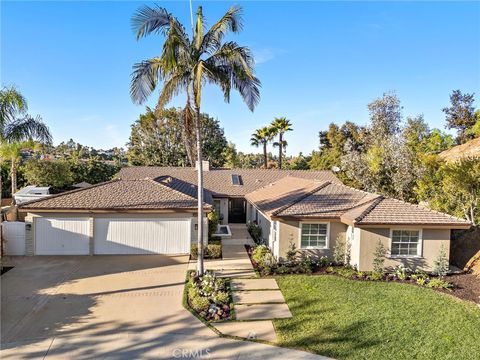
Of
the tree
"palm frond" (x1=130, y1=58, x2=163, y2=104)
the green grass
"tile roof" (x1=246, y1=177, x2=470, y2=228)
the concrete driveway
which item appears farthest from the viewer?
the tree

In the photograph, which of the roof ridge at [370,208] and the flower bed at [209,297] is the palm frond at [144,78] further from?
the roof ridge at [370,208]

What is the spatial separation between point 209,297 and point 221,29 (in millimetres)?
9258

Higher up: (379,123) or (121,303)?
(379,123)

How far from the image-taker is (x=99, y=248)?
15.7 meters

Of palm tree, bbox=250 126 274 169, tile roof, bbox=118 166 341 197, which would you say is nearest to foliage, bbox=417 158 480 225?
tile roof, bbox=118 166 341 197

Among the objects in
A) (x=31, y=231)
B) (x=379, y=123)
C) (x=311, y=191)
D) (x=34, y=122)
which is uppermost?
(x=379, y=123)

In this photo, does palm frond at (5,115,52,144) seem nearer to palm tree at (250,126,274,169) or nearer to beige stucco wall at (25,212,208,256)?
beige stucco wall at (25,212,208,256)

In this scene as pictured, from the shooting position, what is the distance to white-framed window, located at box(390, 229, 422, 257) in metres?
13.5

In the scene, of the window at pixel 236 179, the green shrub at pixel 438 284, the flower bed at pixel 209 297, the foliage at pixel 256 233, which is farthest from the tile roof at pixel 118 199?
the green shrub at pixel 438 284

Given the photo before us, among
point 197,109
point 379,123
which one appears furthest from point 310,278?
point 379,123

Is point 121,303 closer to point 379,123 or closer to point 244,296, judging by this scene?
point 244,296

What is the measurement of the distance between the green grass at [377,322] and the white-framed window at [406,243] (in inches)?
75.6

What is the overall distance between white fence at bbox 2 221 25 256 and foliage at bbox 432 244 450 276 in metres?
18.8

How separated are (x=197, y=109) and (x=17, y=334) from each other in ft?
28.1
